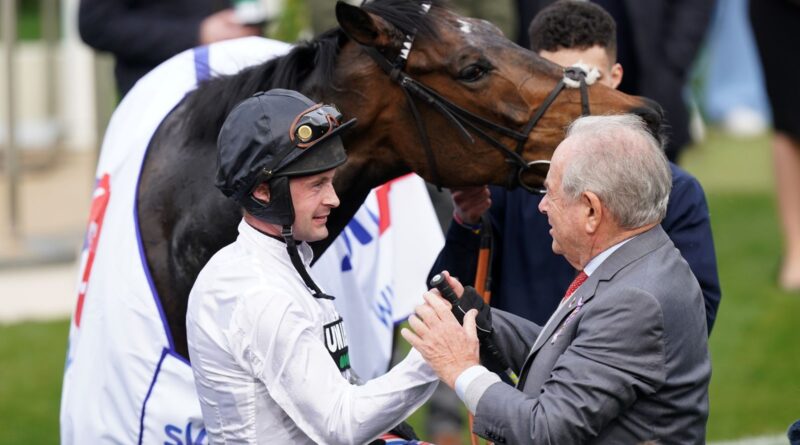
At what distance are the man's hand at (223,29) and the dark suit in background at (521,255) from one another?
1.43m

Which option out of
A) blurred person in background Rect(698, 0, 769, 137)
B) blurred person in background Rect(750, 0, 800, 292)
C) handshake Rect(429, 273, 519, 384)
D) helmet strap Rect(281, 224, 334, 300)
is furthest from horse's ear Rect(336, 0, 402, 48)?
blurred person in background Rect(698, 0, 769, 137)

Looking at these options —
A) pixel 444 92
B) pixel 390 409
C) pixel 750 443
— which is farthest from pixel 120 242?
pixel 750 443

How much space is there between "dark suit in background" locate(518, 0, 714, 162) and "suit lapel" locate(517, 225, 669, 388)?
2.90 m

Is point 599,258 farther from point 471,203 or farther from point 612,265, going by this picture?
point 471,203

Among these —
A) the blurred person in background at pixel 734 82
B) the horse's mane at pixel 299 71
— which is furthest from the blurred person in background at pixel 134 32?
the blurred person in background at pixel 734 82

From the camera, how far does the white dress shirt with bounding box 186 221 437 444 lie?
2.97 metres

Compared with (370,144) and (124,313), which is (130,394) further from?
(370,144)

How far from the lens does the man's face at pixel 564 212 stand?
118 inches

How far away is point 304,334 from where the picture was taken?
3.00m

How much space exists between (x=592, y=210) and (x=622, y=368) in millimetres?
350

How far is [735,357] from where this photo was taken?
7.02 metres

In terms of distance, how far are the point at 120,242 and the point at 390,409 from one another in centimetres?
126

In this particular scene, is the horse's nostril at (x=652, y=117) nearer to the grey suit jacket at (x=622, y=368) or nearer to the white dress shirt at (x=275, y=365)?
the grey suit jacket at (x=622, y=368)

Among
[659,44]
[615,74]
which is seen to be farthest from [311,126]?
[659,44]
